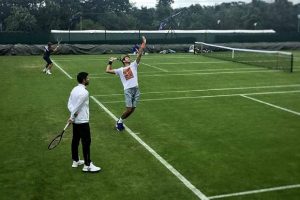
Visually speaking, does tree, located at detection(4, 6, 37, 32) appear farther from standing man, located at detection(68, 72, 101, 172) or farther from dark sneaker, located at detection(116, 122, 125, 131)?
standing man, located at detection(68, 72, 101, 172)

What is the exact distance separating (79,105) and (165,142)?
132 inches

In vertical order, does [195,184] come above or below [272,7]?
below

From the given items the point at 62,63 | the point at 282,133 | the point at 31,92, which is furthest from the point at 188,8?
the point at 282,133

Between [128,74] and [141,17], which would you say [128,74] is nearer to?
[128,74]

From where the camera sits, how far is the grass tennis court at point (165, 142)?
879 centimetres

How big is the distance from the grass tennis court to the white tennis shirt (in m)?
1.18

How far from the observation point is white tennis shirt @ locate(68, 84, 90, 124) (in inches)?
A: 369

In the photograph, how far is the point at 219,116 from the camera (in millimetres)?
15047

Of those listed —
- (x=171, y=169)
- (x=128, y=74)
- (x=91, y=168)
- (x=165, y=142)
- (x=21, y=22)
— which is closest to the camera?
(x=91, y=168)

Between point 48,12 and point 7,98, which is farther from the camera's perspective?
point 48,12

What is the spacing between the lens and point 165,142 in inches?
471

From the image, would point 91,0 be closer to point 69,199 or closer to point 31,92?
point 31,92

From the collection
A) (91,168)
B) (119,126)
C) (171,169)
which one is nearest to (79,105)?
(91,168)

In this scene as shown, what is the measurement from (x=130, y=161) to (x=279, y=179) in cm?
331
